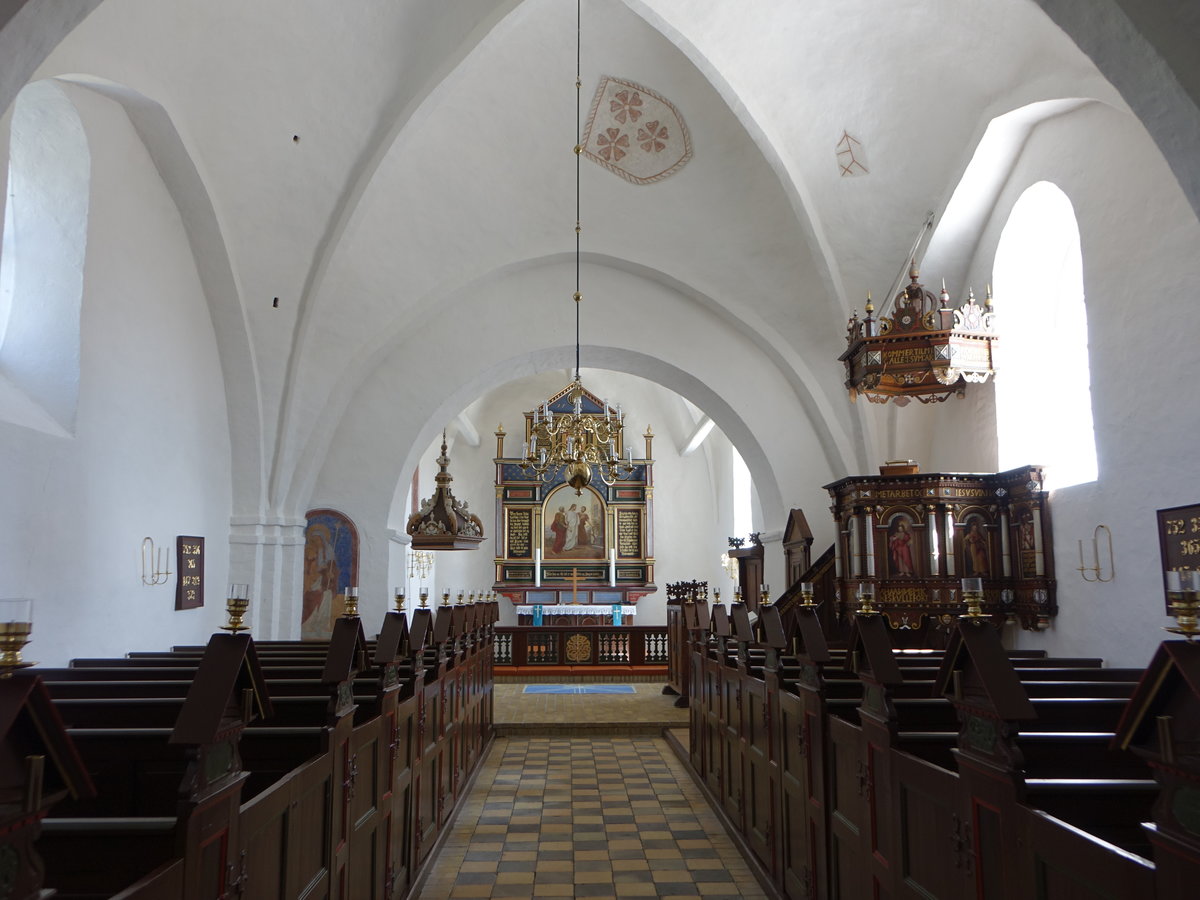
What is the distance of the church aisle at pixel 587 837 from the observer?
214 inches

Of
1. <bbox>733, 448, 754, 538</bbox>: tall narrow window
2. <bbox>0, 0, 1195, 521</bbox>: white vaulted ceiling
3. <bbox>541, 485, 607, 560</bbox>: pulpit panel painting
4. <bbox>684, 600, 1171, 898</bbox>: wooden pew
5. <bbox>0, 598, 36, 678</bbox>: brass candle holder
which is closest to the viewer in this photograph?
<bbox>0, 598, 36, 678</bbox>: brass candle holder

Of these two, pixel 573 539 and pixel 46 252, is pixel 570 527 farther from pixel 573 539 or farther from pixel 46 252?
pixel 46 252

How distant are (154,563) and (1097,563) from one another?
866 cm

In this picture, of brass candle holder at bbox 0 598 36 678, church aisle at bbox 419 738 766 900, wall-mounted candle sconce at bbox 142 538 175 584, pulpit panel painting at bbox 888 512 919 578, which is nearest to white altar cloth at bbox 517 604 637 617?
church aisle at bbox 419 738 766 900

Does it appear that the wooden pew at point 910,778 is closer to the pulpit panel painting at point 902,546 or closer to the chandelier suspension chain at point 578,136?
the pulpit panel painting at point 902,546

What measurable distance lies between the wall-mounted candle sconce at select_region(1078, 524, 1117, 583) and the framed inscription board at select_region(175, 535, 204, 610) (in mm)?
8677

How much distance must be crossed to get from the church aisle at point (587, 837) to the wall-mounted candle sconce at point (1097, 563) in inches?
155

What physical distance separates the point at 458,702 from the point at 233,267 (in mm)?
5365

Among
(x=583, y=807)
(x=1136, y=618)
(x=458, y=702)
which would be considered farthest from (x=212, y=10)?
(x=1136, y=618)

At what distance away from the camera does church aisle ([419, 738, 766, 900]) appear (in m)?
5.44

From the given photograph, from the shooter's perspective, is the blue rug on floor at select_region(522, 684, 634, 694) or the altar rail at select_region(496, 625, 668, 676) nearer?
the blue rug on floor at select_region(522, 684, 634, 694)

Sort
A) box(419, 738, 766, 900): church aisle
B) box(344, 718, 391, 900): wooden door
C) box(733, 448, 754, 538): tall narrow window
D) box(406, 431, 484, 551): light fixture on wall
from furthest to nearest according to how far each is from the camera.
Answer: box(733, 448, 754, 538): tall narrow window < box(406, 431, 484, 551): light fixture on wall < box(419, 738, 766, 900): church aisle < box(344, 718, 391, 900): wooden door

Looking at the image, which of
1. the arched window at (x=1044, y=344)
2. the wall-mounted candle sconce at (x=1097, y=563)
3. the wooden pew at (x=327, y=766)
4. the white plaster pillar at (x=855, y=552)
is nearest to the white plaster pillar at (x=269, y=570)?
the wooden pew at (x=327, y=766)

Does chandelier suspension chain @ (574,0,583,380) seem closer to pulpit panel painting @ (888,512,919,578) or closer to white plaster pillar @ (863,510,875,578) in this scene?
white plaster pillar @ (863,510,875,578)
